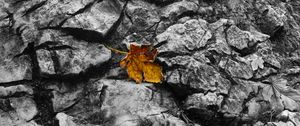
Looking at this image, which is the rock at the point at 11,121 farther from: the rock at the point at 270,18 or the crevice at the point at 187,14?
the rock at the point at 270,18

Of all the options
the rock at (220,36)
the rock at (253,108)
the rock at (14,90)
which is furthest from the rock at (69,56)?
the rock at (253,108)

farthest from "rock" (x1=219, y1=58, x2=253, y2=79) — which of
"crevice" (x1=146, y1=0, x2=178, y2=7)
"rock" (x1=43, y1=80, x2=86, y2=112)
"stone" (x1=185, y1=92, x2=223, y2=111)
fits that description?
"rock" (x1=43, y1=80, x2=86, y2=112)

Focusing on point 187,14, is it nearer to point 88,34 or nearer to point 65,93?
point 88,34

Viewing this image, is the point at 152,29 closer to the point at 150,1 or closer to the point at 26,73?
the point at 150,1

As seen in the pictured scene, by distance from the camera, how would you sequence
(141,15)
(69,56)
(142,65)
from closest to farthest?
(69,56)
(142,65)
(141,15)

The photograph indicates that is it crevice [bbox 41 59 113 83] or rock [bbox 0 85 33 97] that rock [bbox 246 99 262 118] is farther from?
rock [bbox 0 85 33 97]

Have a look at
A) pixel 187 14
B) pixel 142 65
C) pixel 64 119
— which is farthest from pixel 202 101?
pixel 64 119
